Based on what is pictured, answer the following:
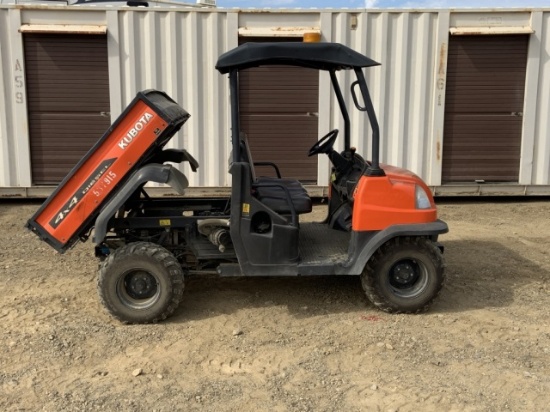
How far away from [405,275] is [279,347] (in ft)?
4.19

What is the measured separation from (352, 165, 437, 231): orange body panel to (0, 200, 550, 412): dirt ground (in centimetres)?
81

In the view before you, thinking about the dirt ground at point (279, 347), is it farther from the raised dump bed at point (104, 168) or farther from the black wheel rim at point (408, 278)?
the raised dump bed at point (104, 168)

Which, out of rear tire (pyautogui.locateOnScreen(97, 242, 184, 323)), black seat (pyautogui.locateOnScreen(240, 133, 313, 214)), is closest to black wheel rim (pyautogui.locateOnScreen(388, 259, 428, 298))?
black seat (pyautogui.locateOnScreen(240, 133, 313, 214))

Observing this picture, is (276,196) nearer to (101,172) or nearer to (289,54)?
(289,54)

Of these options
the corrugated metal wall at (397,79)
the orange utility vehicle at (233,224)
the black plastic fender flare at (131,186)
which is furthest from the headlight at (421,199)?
the corrugated metal wall at (397,79)

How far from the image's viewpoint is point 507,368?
13.1 feet

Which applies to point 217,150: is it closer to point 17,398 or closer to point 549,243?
point 549,243

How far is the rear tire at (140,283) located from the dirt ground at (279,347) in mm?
139

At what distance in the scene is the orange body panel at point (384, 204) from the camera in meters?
4.71

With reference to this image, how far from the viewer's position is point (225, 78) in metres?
9.16

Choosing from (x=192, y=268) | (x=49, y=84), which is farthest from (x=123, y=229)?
(x=49, y=84)

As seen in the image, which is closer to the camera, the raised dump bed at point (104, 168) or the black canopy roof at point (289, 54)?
the black canopy roof at point (289, 54)

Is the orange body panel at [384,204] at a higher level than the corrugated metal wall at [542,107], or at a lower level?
lower

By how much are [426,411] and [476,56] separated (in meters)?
7.16
